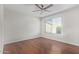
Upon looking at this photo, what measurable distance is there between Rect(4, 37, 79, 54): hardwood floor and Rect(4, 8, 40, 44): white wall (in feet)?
0.31

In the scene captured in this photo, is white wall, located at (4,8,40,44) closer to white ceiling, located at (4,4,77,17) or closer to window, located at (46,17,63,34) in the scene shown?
white ceiling, located at (4,4,77,17)

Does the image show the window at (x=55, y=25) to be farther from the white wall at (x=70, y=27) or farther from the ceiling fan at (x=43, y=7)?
the ceiling fan at (x=43, y=7)

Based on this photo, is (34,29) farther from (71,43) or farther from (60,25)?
(71,43)

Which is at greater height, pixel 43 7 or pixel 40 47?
pixel 43 7

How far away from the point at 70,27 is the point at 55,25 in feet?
0.78

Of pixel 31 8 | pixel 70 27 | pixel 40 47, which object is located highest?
pixel 31 8

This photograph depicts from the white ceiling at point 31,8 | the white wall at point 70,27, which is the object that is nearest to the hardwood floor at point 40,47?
the white wall at point 70,27

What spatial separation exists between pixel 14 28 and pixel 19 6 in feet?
1.18

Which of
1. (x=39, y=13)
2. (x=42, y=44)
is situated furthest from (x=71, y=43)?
(x=39, y=13)

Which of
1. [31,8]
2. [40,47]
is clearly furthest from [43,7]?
[40,47]

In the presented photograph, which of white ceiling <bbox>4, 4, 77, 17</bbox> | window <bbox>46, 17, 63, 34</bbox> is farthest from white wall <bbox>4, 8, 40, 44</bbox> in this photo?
window <bbox>46, 17, 63, 34</bbox>

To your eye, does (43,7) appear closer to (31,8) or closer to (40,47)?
(31,8)

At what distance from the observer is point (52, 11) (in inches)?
61.9

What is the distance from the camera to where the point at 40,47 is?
156cm
